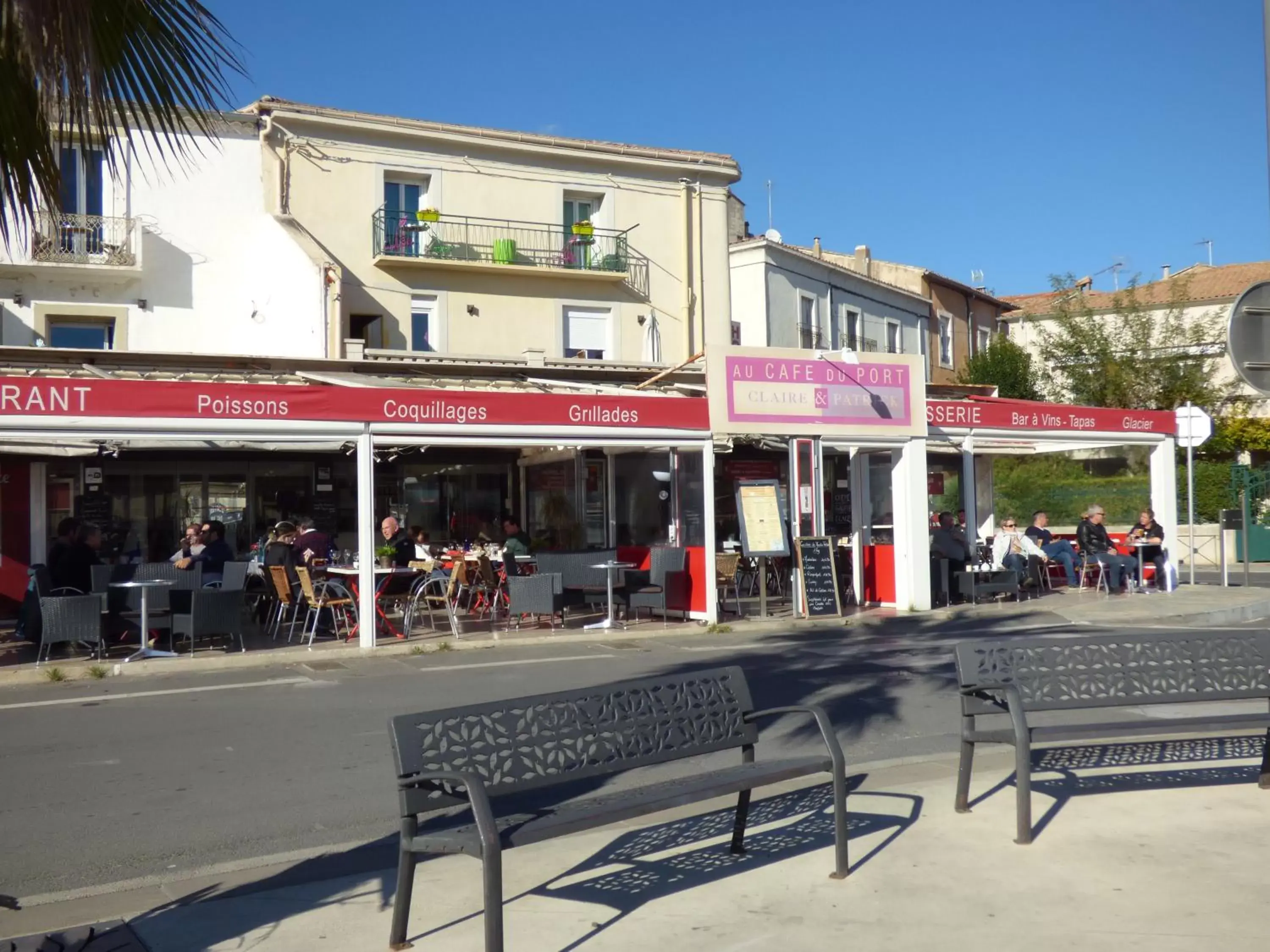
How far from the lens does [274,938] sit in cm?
456

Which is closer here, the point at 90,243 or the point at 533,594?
the point at 533,594

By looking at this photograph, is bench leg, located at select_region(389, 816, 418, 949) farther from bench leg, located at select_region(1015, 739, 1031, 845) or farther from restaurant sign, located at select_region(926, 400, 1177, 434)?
restaurant sign, located at select_region(926, 400, 1177, 434)

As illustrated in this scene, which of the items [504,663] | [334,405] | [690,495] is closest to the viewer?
[504,663]

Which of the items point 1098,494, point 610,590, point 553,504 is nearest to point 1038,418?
point 610,590

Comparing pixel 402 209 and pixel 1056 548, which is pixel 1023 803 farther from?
pixel 402 209

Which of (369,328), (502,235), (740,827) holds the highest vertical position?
(502,235)

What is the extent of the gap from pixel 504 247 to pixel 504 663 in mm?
13878

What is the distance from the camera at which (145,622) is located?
13.2m

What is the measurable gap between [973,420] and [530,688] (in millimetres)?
10768

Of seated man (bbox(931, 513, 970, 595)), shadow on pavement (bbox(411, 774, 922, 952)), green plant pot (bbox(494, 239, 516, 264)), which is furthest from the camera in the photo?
green plant pot (bbox(494, 239, 516, 264))

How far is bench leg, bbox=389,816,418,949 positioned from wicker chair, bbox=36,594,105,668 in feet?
31.5

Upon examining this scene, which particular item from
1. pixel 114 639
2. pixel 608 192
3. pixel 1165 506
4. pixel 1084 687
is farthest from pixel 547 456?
pixel 1084 687

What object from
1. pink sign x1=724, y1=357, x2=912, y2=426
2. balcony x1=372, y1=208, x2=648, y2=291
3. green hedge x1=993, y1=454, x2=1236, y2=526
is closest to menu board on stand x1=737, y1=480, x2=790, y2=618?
pink sign x1=724, y1=357, x2=912, y2=426

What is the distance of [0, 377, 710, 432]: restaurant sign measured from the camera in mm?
12609
